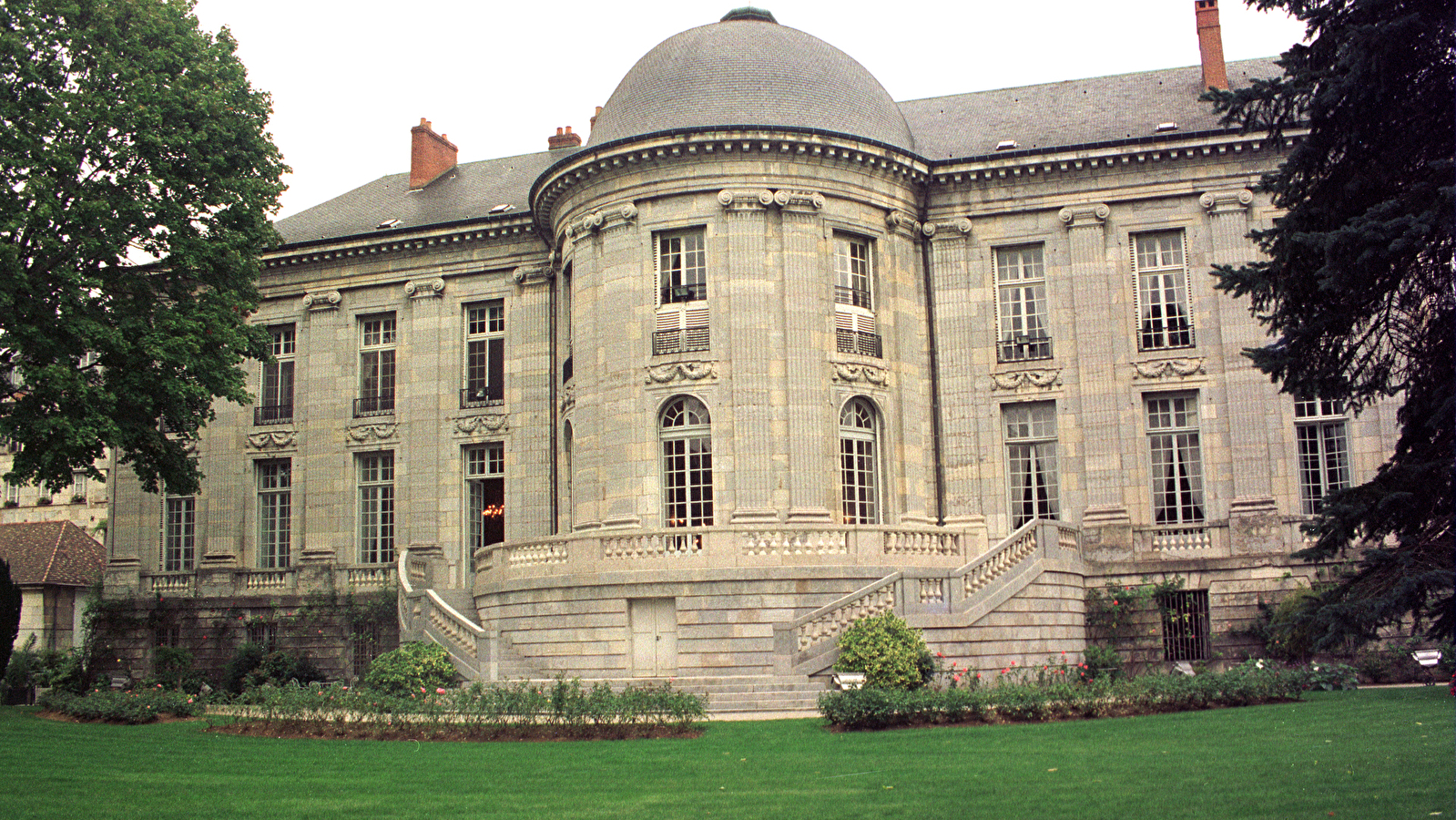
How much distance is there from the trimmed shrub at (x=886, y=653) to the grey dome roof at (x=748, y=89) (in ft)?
34.6

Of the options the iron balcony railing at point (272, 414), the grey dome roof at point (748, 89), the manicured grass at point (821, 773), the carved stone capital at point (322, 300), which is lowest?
the manicured grass at point (821, 773)

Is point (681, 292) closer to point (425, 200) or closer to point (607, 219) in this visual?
point (607, 219)

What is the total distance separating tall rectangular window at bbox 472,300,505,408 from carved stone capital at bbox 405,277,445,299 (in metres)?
0.83

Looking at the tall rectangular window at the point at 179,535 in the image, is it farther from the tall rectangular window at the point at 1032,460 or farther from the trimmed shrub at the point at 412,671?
the tall rectangular window at the point at 1032,460

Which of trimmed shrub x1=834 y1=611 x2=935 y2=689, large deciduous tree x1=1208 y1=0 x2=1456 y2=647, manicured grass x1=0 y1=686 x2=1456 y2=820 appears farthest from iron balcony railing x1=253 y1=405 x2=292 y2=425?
large deciduous tree x1=1208 y1=0 x2=1456 y2=647

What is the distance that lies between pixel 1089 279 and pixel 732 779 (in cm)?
1849

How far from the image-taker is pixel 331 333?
3344 centimetres

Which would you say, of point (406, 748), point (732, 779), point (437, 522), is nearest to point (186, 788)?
point (406, 748)

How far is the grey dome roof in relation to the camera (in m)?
27.4

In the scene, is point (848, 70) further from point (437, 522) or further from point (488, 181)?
point (437, 522)

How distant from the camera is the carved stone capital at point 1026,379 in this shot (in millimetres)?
28297

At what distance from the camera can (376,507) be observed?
32.7 m

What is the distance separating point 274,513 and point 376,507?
2.96 meters

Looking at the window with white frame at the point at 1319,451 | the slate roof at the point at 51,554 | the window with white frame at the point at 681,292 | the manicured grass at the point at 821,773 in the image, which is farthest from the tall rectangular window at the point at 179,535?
the window with white frame at the point at 1319,451
